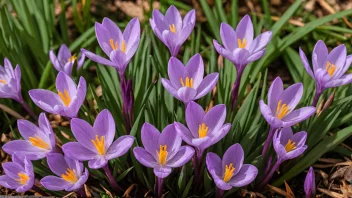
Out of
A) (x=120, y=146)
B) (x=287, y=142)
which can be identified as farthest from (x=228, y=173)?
(x=120, y=146)

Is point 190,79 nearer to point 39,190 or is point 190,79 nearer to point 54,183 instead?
point 54,183

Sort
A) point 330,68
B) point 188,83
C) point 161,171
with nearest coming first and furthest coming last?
point 161,171 → point 188,83 → point 330,68

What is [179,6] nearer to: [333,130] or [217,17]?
[217,17]

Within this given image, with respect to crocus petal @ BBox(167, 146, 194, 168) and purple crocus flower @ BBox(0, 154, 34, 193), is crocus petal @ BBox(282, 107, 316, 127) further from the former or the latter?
purple crocus flower @ BBox(0, 154, 34, 193)

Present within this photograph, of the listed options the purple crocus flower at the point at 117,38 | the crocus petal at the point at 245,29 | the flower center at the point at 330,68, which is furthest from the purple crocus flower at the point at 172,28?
the flower center at the point at 330,68

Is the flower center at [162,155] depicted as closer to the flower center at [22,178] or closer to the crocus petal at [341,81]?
the flower center at [22,178]

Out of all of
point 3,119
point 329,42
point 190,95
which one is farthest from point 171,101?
point 329,42
